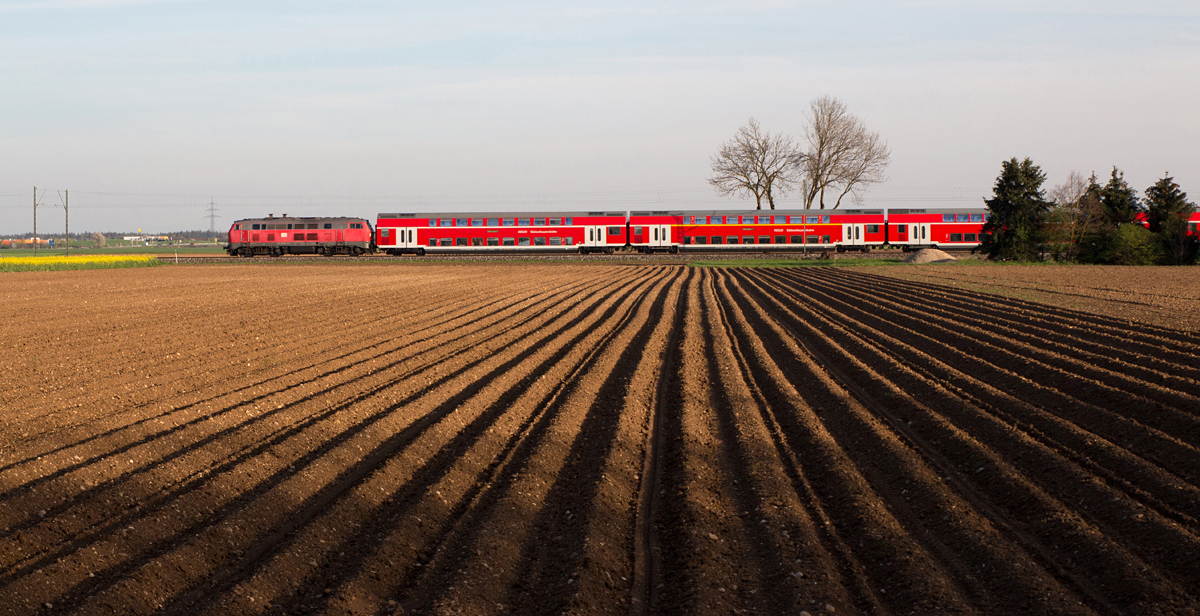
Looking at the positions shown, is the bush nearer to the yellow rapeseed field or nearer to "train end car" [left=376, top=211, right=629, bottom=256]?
"train end car" [left=376, top=211, right=629, bottom=256]

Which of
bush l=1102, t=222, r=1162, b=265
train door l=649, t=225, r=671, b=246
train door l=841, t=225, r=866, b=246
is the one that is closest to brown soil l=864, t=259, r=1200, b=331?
bush l=1102, t=222, r=1162, b=265

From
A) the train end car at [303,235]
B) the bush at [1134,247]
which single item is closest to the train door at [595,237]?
the train end car at [303,235]

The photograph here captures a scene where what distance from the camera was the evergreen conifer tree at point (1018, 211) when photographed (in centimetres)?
5344

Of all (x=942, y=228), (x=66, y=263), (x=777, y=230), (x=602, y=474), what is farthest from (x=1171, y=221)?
(x=66, y=263)

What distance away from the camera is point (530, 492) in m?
8.03

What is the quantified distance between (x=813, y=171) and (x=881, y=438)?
71272 mm

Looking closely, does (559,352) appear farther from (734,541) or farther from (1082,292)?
(1082,292)

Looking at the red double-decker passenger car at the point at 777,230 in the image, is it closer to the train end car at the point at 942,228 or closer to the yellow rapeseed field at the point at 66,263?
the train end car at the point at 942,228

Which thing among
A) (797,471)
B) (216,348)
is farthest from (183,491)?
(216,348)

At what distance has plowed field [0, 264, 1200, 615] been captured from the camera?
5918 mm

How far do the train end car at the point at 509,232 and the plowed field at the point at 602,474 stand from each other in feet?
156

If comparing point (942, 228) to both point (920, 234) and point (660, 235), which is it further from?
point (660, 235)

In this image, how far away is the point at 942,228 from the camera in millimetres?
63031

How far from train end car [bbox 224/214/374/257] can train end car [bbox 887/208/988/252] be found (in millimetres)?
40967
